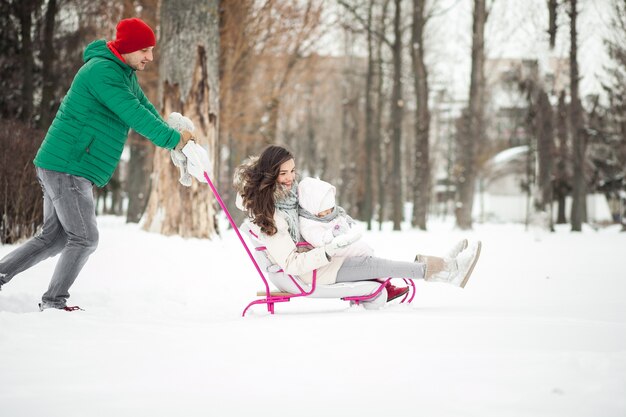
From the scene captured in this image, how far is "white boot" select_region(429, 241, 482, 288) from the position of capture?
13.5ft

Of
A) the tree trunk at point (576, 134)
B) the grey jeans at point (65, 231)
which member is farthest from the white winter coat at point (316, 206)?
the tree trunk at point (576, 134)

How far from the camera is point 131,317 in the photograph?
3.98 metres

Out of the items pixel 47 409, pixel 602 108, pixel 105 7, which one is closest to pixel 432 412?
pixel 47 409

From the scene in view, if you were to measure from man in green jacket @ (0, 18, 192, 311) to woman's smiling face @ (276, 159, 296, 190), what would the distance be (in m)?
0.77

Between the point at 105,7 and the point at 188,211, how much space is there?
336 inches

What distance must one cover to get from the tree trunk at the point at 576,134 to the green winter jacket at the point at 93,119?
61.8 feet

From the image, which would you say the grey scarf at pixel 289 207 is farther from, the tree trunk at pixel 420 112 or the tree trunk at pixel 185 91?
the tree trunk at pixel 420 112

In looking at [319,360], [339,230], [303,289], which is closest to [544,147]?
[339,230]

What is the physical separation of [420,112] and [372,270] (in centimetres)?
1773

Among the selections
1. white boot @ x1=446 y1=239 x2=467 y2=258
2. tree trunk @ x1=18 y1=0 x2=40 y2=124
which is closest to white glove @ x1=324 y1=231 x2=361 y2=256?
white boot @ x1=446 y1=239 x2=467 y2=258

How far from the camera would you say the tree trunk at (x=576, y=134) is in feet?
63.6

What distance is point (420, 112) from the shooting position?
69.1ft

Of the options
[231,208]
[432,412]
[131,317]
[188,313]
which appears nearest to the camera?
[432,412]

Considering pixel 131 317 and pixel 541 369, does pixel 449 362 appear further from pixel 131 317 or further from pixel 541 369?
pixel 131 317
